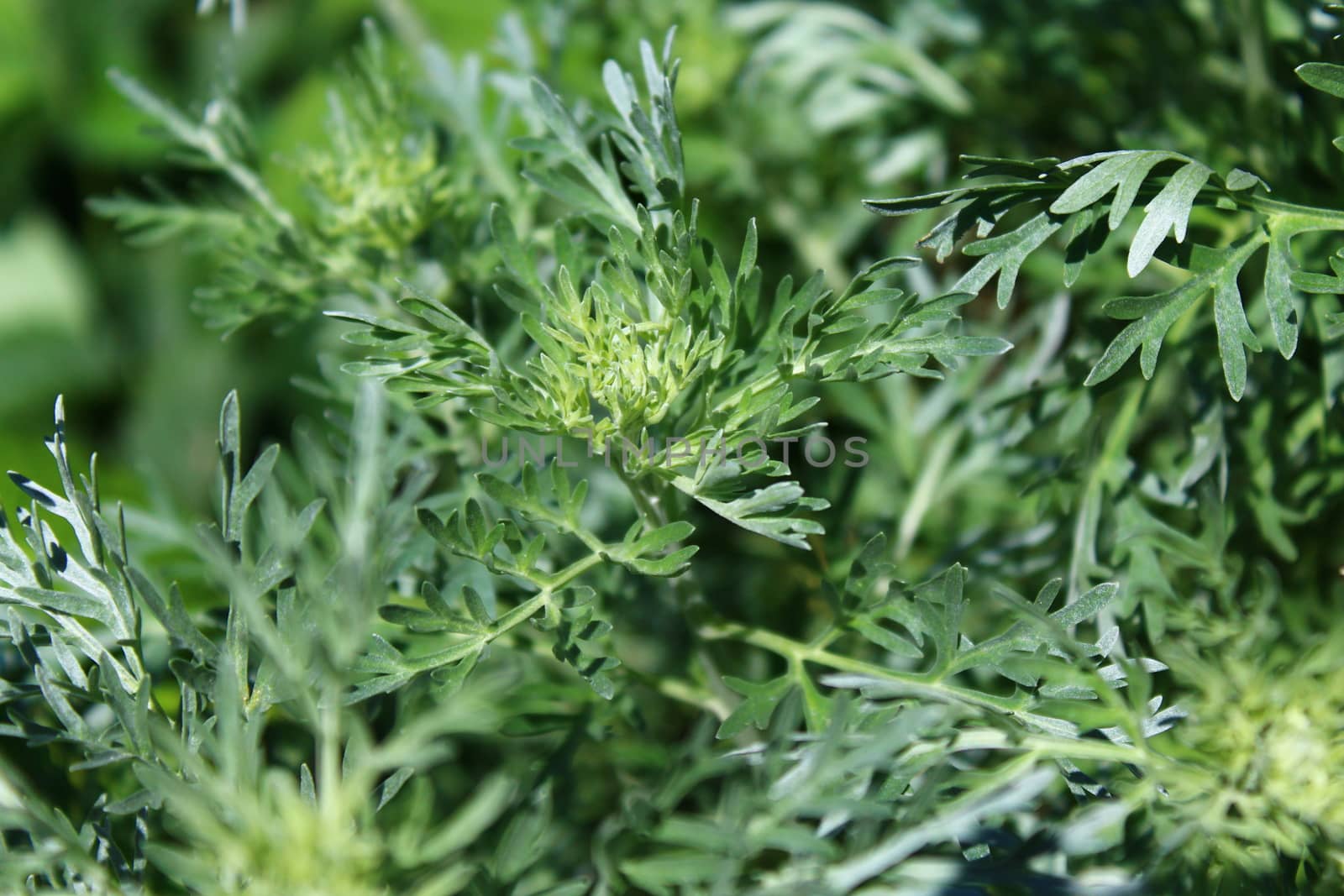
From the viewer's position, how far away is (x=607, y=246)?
80cm

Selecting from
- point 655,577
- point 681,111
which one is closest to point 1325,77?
point 655,577

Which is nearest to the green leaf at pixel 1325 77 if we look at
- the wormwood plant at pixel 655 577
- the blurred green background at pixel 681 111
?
the wormwood plant at pixel 655 577

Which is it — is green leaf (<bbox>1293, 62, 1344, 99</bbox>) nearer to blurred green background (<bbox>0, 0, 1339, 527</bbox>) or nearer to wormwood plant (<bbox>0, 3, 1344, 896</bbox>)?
wormwood plant (<bbox>0, 3, 1344, 896</bbox>)

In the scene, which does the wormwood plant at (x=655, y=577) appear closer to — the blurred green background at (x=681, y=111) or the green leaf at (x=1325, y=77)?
the green leaf at (x=1325, y=77)

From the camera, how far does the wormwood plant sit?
54cm

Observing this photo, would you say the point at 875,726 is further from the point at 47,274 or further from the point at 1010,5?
the point at 47,274

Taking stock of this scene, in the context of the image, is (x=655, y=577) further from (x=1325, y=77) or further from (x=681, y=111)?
(x=681, y=111)

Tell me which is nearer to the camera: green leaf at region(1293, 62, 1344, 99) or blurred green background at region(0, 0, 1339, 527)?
green leaf at region(1293, 62, 1344, 99)

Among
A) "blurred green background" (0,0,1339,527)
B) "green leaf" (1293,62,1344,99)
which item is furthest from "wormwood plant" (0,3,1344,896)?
"blurred green background" (0,0,1339,527)

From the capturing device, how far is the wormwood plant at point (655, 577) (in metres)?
0.54

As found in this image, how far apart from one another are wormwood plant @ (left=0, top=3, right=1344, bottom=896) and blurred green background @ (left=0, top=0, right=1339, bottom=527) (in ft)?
0.43

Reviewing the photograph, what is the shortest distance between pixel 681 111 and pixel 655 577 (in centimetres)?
62

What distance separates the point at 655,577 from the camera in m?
0.69

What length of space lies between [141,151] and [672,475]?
1386 mm
